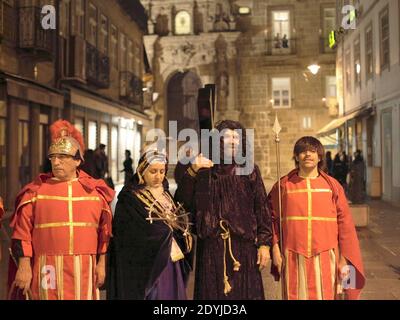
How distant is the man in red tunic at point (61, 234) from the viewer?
423cm

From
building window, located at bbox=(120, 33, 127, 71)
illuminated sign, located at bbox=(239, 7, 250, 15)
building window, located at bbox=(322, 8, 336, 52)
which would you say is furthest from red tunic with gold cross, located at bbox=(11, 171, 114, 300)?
illuminated sign, located at bbox=(239, 7, 250, 15)

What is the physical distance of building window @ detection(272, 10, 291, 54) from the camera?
1380 inches

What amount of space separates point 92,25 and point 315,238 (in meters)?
19.0

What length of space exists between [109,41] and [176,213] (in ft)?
68.3

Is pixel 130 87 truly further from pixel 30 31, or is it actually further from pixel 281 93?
pixel 281 93

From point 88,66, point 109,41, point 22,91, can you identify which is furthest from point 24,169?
point 109,41

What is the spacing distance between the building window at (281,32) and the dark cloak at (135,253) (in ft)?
105

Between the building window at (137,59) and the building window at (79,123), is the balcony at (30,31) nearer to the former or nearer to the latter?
the building window at (79,123)

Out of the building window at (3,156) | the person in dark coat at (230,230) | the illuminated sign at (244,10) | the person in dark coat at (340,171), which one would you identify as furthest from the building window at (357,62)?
the person in dark coat at (230,230)

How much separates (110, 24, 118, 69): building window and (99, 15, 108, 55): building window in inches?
33.9

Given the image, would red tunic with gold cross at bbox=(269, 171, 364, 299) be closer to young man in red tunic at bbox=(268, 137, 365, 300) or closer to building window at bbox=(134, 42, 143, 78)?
young man in red tunic at bbox=(268, 137, 365, 300)

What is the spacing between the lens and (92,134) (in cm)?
2242
